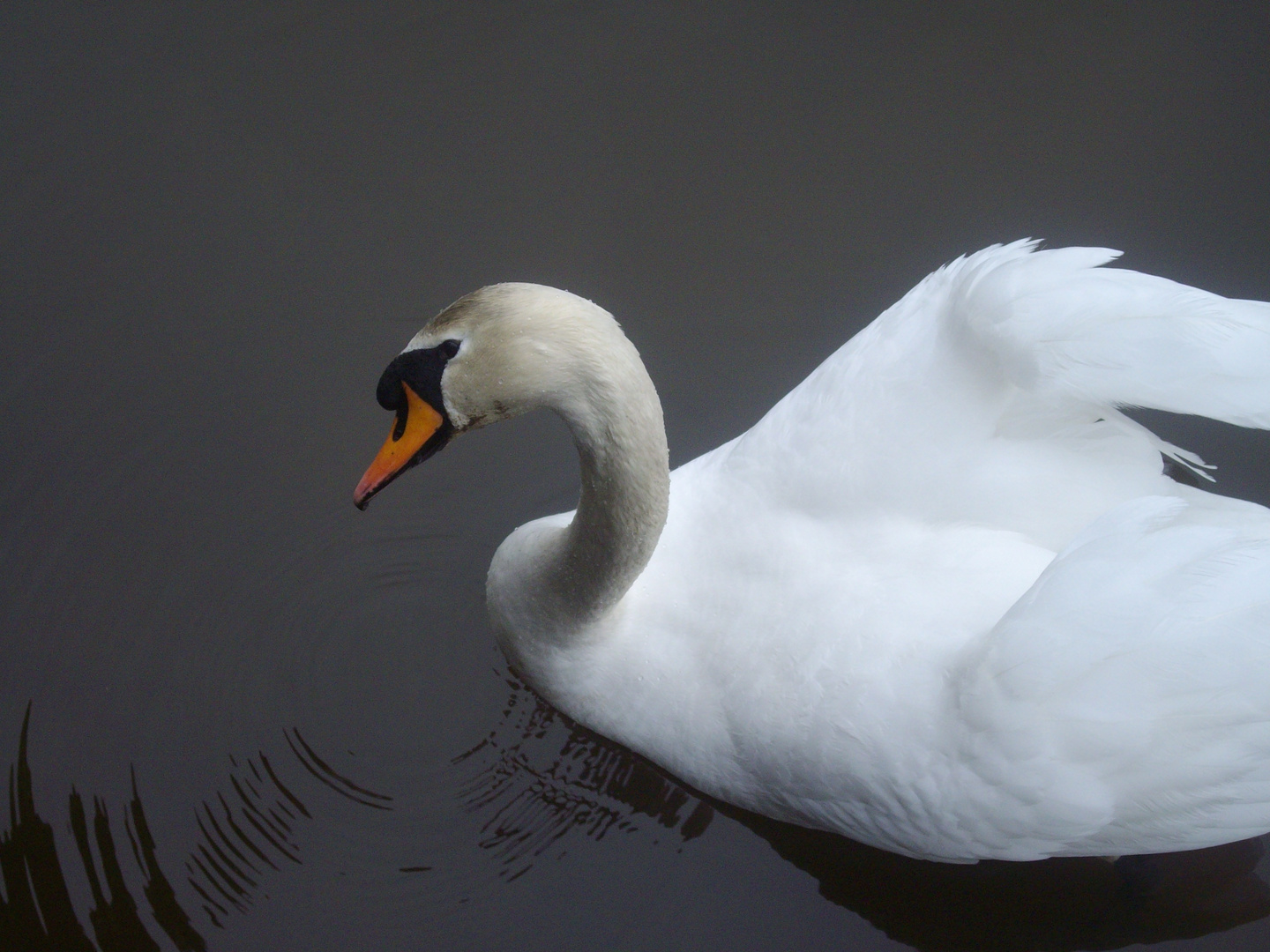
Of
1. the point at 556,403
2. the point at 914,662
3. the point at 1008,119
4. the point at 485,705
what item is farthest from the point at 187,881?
the point at 1008,119

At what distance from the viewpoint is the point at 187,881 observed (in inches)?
155

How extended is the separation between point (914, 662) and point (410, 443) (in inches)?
59.9

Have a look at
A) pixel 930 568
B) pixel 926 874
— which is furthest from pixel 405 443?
pixel 926 874

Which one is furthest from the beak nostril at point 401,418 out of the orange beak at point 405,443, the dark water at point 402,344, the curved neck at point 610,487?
the dark water at point 402,344

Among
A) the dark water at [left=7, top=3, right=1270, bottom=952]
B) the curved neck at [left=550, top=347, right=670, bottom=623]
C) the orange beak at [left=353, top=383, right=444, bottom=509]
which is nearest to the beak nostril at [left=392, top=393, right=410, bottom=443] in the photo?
the orange beak at [left=353, top=383, right=444, bottom=509]

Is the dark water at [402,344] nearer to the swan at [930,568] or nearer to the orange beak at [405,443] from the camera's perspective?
the swan at [930,568]

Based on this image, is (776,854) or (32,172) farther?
(32,172)

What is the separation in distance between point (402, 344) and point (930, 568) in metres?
2.68

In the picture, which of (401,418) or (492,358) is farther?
(401,418)

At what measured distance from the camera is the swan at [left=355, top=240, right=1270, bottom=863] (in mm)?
3102

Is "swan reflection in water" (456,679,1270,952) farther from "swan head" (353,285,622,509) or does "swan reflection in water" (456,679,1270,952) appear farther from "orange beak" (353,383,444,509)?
"swan head" (353,285,622,509)

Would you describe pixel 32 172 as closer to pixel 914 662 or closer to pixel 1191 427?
pixel 914 662

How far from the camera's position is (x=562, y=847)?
4.07 m

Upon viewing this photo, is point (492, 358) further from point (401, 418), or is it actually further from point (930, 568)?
point (930, 568)
